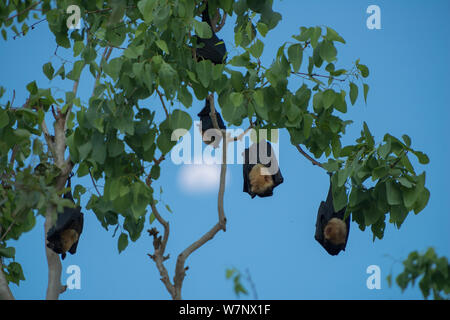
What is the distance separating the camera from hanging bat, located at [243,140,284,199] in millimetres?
2465

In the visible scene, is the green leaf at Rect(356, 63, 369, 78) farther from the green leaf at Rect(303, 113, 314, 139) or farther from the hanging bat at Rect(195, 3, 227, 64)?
the hanging bat at Rect(195, 3, 227, 64)

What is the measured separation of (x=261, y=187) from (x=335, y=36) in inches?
28.0

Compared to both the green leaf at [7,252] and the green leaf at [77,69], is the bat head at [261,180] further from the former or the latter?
the green leaf at [7,252]

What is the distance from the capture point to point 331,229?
8.28 ft

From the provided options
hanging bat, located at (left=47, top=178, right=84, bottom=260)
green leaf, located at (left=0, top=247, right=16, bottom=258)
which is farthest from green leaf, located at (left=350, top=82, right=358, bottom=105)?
green leaf, located at (left=0, top=247, right=16, bottom=258)

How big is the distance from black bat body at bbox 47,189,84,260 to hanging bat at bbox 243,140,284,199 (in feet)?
2.30

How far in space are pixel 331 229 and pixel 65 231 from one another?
1051 mm

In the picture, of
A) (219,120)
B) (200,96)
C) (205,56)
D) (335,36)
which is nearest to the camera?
(335,36)

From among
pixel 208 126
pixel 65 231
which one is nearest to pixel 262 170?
pixel 208 126

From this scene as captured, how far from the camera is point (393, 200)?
2.04 m

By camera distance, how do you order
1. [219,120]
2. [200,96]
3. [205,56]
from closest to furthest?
[200,96] → [205,56] → [219,120]
